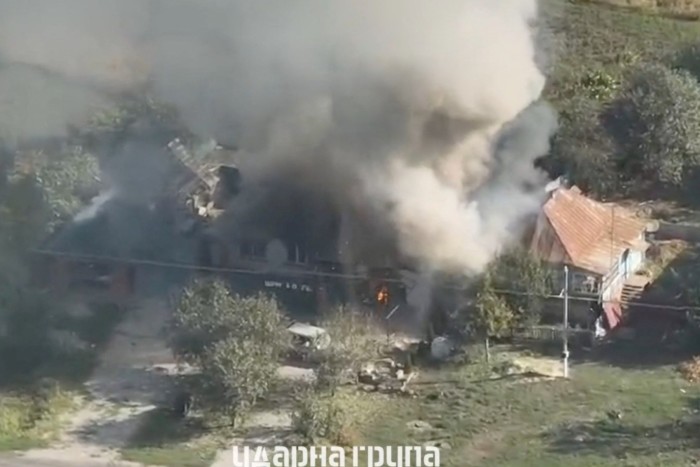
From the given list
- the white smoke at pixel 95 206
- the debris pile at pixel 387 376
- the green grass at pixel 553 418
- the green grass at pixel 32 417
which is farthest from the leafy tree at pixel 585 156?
the green grass at pixel 32 417

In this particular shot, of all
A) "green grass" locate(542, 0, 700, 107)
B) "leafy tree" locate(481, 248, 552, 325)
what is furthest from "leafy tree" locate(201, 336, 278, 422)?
"green grass" locate(542, 0, 700, 107)

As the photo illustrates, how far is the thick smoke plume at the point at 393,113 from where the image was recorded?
1158cm

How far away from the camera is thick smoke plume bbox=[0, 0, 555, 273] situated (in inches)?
456

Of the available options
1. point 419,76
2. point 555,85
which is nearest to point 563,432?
point 419,76

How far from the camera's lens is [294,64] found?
12047 mm

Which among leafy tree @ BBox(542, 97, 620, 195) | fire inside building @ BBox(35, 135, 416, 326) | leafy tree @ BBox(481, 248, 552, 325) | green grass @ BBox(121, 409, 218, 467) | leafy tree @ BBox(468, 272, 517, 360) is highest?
leafy tree @ BBox(542, 97, 620, 195)

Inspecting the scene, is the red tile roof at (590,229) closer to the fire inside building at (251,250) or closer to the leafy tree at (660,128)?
the leafy tree at (660,128)

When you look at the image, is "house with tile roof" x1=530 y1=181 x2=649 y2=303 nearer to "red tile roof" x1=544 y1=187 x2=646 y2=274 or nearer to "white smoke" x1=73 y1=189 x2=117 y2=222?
"red tile roof" x1=544 y1=187 x2=646 y2=274

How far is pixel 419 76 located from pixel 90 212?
306 centimetres

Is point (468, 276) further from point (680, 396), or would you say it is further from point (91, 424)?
point (91, 424)

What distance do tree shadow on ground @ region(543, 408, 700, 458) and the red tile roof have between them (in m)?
1.84

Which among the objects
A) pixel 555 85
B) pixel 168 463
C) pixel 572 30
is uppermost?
pixel 572 30

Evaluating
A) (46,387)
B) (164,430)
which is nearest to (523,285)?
(164,430)

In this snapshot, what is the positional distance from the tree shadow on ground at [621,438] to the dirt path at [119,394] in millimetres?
2852
